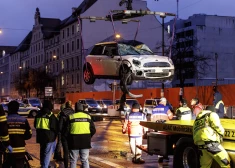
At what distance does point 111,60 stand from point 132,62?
90cm

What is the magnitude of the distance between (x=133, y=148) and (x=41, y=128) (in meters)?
3.68

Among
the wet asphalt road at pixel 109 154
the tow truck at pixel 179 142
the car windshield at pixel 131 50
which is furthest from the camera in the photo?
the car windshield at pixel 131 50

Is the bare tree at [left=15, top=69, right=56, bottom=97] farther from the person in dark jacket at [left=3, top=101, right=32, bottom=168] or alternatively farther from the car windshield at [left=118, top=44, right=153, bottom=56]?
the person in dark jacket at [left=3, top=101, right=32, bottom=168]

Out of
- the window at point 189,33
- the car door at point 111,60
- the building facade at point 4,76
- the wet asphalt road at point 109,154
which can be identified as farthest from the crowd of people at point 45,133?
the building facade at point 4,76

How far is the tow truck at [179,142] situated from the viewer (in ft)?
29.6

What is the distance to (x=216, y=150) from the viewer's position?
339 inches

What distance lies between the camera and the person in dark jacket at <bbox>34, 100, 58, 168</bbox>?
10117 mm

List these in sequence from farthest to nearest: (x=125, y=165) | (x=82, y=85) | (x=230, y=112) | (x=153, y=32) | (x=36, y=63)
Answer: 1. (x=36, y=63)
2. (x=82, y=85)
3. (x=153, y=32)
4. (x=230, y=112)
5. (x=125, y=165)

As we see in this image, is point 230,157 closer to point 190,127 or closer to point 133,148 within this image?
point 190,127

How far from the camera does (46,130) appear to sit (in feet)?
33.3

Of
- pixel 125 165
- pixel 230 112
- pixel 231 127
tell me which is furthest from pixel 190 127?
pixel 230 112

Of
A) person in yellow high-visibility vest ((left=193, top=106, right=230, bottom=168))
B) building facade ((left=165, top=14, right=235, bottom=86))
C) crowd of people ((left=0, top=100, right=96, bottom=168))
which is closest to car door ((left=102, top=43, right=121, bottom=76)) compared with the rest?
crowd of people ((left=0, top=100, right=96, bottom=168))

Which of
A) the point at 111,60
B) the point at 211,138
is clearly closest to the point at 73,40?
the point at 111,60

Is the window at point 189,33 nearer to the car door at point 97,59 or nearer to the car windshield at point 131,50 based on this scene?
the car door at point 97,59
